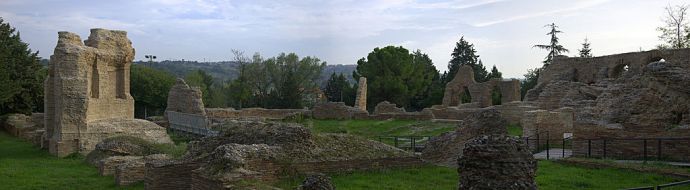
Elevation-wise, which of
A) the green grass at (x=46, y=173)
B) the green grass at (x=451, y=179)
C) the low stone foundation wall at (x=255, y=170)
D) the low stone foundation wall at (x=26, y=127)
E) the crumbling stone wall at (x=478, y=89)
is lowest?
the green grass at (x=46, y=173)

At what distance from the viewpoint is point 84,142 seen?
2117 centimetres

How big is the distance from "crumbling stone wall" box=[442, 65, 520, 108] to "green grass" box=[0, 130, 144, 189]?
26.4 meters

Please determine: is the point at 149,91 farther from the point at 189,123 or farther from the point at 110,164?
the point at 110,164

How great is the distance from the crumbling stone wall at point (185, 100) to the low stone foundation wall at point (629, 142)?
20188 mm

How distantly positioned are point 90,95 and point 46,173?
853cm

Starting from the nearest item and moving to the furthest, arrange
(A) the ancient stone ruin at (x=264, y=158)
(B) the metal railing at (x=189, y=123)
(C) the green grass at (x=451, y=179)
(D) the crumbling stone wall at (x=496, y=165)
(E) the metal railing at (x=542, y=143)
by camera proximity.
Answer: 1. (D) the crumbling stone wall at (x=496, y=165)
2. (A) the ancient stone ruin at (x=264, y=158)
3. (C) the green grass at (x=451, y=179)
4. (E) the metal railing at (x=542, y=143)
5. (B) the metal railing at (x=189, y=123)

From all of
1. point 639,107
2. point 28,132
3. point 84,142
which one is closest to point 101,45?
point 84,142

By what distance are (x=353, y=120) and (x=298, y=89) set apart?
24970mm

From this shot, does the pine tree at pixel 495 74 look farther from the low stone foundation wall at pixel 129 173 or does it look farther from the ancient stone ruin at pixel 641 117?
the low stone foundation wall at pixel 129 173

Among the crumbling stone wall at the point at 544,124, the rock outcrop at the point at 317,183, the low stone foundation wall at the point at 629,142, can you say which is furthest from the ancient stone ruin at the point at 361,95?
the rock outcrop at the point at 317,183

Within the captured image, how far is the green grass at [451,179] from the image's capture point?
10.7 meters

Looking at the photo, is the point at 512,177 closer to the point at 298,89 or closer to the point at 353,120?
the point at 353,120

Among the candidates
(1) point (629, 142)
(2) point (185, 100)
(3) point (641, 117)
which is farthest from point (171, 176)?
(2) point (185, 100)

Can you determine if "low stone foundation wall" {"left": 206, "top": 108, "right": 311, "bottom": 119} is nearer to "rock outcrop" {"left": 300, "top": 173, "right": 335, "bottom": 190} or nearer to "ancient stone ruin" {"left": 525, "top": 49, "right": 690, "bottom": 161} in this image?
"ancient stone ruin" {"left": 525, "top": 49, "right": 690, "bottom": 161}
